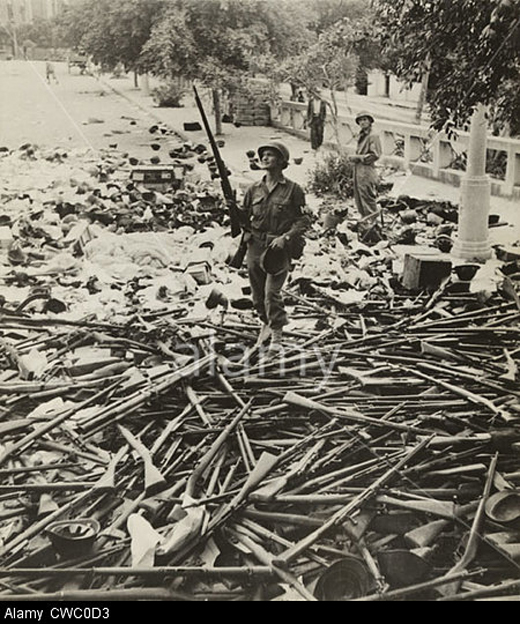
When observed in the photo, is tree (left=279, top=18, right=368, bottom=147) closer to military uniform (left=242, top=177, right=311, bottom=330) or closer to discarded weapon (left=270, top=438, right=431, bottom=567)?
military uniform (left=242, top=177, right=311, bottom=330)

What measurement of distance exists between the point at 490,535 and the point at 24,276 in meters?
3.97

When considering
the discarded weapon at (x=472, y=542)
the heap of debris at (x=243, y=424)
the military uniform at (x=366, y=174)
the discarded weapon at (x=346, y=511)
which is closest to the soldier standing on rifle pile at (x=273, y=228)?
the heap of debris at (x=243, y=424)

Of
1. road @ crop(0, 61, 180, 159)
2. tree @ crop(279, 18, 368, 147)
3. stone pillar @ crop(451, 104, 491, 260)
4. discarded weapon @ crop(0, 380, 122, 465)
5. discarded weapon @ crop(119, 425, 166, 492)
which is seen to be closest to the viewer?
discarded weapon @ crop(119, 425, 166, 492)

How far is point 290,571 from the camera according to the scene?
13.0 ft

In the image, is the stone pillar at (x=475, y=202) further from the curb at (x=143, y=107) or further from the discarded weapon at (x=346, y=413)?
the curb at (x=143, y=107)

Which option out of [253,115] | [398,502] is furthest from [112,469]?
[253,115]

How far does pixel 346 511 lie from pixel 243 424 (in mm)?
1013

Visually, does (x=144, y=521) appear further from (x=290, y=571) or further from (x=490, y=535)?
(x=490, y=535)

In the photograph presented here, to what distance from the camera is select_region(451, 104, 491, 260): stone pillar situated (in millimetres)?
6531

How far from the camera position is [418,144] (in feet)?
22.5

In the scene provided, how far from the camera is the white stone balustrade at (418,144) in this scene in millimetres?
6561

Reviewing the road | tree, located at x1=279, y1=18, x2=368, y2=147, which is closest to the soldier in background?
tree, located at x1=279, y1=18, x2=368, y2=147

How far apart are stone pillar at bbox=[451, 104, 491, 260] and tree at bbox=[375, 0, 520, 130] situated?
3.96ft

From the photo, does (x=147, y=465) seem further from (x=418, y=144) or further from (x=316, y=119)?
(x=418, y=144)
